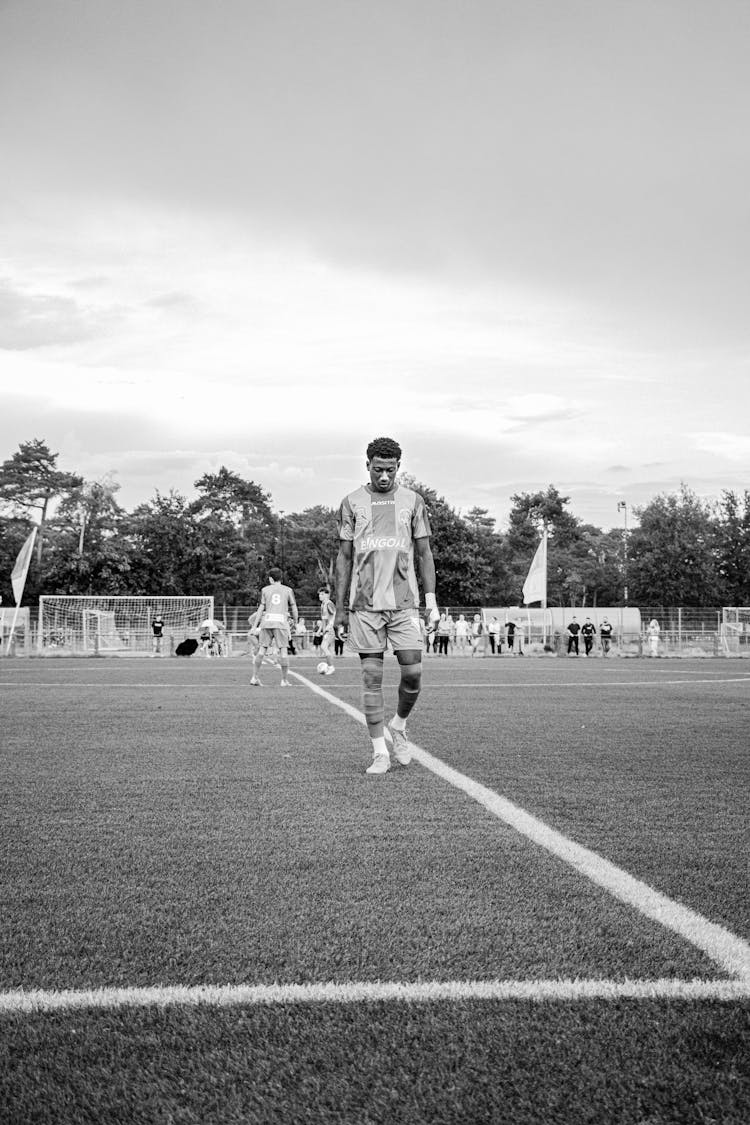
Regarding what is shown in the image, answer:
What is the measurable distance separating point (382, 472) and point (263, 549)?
7954 cm

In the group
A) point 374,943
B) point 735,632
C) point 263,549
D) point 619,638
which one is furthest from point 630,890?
point 263,549

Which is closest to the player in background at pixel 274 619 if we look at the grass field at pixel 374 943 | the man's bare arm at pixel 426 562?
the man's bare arm at pixel 426 562

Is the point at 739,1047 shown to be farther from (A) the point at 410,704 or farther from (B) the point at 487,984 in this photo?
(A) the point at 410,704

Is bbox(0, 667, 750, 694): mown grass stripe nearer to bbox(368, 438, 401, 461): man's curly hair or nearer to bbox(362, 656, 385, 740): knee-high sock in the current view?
bbox(362, 656, 385, 740): knee-high sock

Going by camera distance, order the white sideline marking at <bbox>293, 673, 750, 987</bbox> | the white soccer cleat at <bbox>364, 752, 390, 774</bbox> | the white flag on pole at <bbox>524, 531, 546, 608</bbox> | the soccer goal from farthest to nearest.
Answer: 1. the soccer goal
2. the white flag on pole at <bbox>524, 531, 546, 608</bbox>
3. the white soccer cleat at <bbox>364, 752, 390, 774</bbox>
4. the white sideline marking at <bbox>293, 673, 750, 987</bbox>

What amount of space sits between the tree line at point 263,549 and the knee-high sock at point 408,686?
66.1 m

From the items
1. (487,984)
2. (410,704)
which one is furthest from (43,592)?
(487,984)

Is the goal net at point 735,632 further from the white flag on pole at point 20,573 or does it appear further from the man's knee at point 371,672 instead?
the man's knee at point 371,672

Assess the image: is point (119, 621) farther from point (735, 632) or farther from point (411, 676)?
point (411, 676)

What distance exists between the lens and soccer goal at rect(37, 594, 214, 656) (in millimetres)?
39969

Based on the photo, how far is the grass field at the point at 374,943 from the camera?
2.27m

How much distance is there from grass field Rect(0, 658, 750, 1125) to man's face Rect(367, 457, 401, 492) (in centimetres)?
188

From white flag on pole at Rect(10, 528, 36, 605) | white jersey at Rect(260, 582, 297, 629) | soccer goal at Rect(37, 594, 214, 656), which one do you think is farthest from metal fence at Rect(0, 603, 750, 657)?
white jersey at Rect(260, 582, 297, 629)

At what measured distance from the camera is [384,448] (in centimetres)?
720
